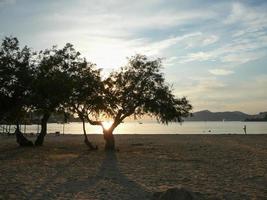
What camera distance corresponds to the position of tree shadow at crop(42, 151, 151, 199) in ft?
45.2

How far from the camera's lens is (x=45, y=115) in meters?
38.2

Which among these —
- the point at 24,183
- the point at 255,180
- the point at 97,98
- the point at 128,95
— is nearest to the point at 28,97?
the point at 97,98

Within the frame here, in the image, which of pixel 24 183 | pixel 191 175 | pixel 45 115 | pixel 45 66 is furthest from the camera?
pixel 45 115

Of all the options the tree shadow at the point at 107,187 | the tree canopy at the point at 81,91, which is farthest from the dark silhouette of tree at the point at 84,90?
the tree shadow at the point at 107,187

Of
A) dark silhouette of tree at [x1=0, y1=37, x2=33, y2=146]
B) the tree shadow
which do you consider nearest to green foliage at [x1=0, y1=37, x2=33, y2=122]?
dark silhouette of tree at [x1=0, y1=37, x2=33, y2=146]

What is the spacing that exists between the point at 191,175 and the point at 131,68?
665 inches

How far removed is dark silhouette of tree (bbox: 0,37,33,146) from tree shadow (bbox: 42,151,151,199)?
1420cm

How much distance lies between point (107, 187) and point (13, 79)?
1788cm

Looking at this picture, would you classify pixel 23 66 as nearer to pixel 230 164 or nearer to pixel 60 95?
pixel 60 95

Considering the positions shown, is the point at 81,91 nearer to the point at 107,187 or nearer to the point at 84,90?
the point at 84,90

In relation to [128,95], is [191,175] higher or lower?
lower

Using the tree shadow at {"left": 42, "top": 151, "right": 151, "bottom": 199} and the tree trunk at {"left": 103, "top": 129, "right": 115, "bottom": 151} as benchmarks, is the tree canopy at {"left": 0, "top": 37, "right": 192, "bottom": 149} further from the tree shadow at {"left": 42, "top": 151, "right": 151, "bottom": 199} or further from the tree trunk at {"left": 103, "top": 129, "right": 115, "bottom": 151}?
the tree shadow at {"left": 42, "top": 151, "right": 151, "bottom": 199}

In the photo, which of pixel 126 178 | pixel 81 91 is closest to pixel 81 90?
pixel 81 91

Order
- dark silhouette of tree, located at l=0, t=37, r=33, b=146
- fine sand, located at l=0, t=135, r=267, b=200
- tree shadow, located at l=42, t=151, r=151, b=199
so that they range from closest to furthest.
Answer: tree shadow, located at l=42, t=151, r=151, b=199 → fine sand, located at l=0, t=135, r=267, b=200 → dark silhouette of tree, located at l=0, t=37, r=33, b=146
